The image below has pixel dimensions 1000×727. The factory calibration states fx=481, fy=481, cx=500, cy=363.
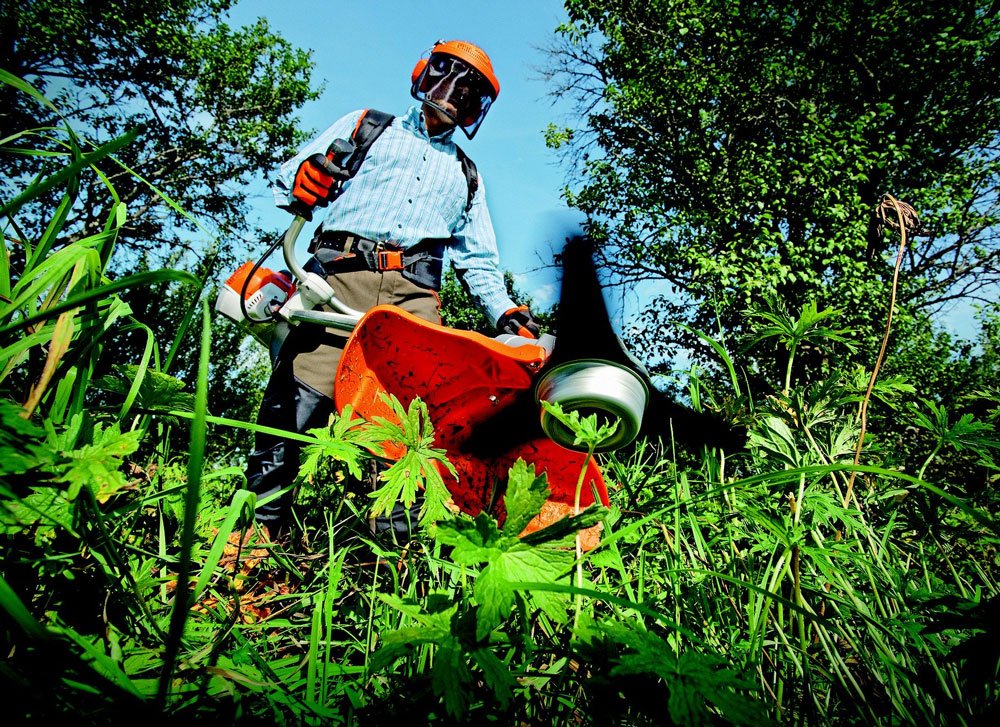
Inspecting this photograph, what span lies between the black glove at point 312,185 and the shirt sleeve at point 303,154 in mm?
307

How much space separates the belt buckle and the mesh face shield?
0.87 meters

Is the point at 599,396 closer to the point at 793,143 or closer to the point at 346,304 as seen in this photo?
the point at 346,304

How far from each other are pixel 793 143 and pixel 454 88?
25.4ft

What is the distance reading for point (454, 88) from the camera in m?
2.71

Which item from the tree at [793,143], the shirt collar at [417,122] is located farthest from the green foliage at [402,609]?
the tree at [793,143]

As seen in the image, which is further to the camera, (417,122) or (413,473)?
(417,122)

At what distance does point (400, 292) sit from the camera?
7.76ft

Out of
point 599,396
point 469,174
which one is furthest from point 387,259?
point 599,396

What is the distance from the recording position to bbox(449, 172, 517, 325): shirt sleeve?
263 cm

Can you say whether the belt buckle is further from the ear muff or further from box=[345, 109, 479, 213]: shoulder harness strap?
the ear muff

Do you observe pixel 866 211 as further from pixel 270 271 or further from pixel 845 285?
pixel 270 271

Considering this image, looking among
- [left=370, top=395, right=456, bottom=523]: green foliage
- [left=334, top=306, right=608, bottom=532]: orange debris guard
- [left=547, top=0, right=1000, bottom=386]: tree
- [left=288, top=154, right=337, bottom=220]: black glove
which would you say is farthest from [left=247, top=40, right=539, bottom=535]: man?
[left=547, top=0, right=1000, bottom=386]: tree

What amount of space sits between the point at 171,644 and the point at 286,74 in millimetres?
17405

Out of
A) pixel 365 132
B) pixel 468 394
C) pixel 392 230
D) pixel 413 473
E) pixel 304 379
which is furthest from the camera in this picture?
pixel 365 132
